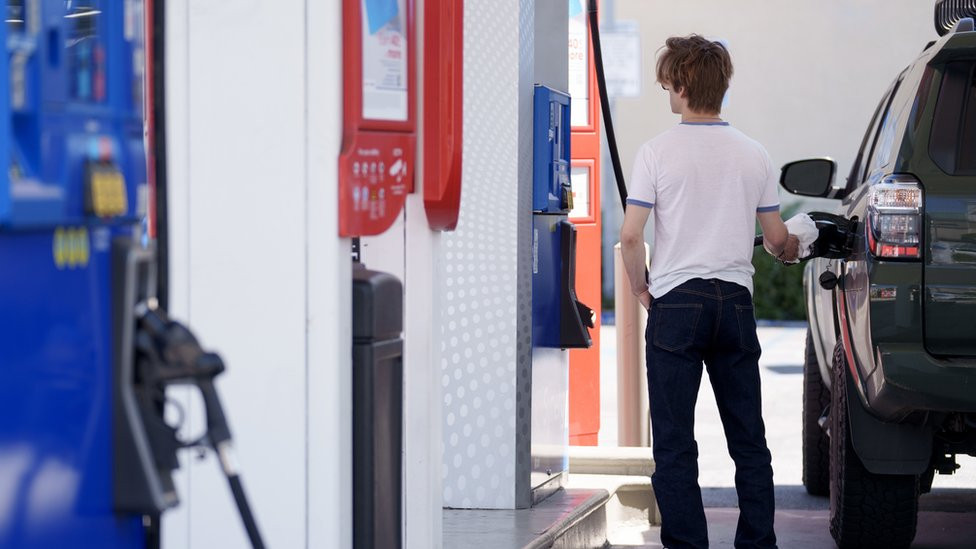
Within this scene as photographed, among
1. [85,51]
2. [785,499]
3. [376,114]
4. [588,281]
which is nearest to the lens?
[85,51]

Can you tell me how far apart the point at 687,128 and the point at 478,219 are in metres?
1.08

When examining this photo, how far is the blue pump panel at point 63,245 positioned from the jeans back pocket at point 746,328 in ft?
9.36

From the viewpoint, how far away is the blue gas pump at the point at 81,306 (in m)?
2.06

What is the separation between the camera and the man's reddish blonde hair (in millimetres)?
4855

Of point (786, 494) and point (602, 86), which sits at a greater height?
point (602, 86)

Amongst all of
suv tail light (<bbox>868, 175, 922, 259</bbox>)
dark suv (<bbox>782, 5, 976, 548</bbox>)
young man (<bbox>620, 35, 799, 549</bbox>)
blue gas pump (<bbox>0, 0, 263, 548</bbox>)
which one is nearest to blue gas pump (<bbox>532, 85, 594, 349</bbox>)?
young man (<bbox>620, 35, 799, 549</bbox>)

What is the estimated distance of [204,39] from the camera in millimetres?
3406

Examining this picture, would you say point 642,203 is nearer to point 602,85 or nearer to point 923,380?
point 923,380

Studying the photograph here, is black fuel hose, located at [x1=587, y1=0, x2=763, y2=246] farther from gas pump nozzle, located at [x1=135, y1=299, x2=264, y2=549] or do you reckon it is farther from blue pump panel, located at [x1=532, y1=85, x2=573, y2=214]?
gas pump nozzle, located at [x1=135, y1=299, x2=264, y2=549]

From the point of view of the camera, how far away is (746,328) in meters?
4.83

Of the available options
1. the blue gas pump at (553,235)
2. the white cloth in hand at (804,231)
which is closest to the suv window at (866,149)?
the white cloth in hand at (804,231)

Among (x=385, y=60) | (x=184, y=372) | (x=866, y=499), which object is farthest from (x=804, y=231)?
(x=184, y=372)

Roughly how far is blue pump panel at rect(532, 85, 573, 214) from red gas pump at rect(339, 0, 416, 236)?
2.16m

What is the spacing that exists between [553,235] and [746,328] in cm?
149
